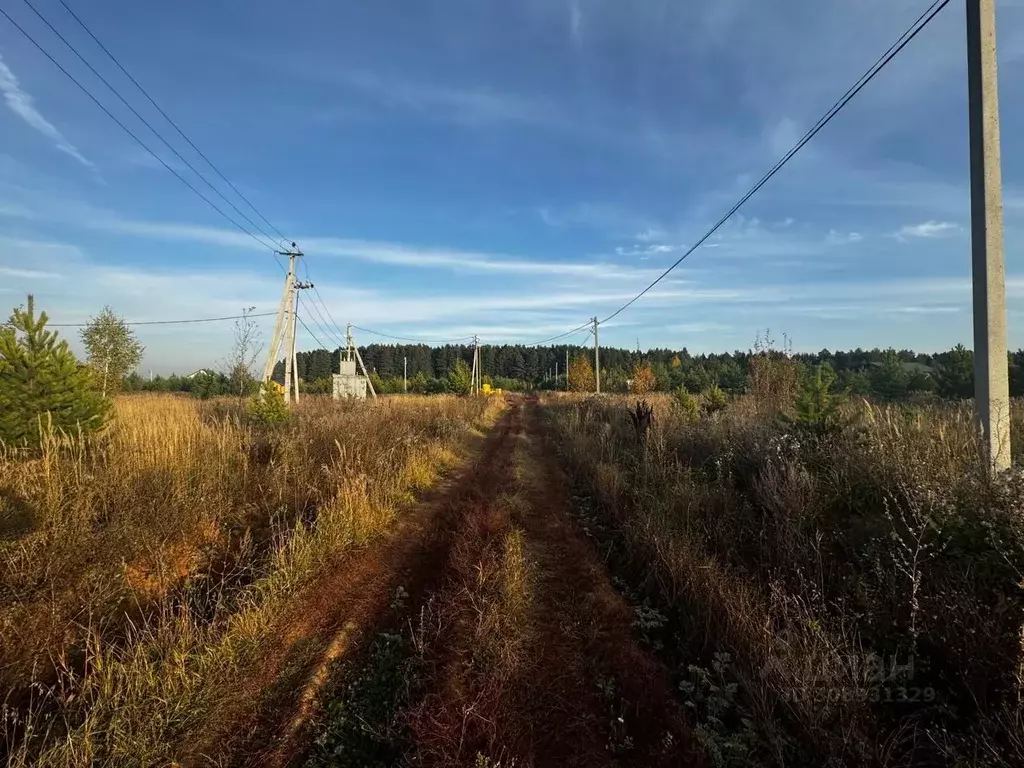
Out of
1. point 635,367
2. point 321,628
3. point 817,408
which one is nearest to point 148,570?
point 321,628

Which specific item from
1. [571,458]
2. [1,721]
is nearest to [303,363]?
[571,458]

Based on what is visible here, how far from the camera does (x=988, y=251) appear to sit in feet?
13.1

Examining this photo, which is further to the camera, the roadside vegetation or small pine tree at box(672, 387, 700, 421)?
small pine tree at box(672, 387, 700, 421)

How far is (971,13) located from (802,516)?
477 cm

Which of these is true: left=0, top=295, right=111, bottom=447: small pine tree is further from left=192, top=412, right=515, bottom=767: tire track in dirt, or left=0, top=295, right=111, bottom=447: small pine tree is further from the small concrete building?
Result: the small concrete building

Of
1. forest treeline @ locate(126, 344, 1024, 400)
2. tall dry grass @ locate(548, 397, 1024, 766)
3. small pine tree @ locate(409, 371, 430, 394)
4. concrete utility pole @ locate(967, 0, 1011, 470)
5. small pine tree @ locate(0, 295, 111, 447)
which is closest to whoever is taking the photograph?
tall dry grass @ locate(548, 397, 1024, 766)

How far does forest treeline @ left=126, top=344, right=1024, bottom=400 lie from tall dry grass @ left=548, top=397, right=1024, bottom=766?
611 centimetres

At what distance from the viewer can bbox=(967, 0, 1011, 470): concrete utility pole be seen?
13.0ft

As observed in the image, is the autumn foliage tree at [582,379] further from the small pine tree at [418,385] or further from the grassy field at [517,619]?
the grassy field at [517,619]

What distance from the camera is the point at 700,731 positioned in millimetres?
2703

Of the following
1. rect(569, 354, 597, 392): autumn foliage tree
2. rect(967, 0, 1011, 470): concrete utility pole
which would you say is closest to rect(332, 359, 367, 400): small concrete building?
rect(569, 354, 597, 392): autumn foliage tree

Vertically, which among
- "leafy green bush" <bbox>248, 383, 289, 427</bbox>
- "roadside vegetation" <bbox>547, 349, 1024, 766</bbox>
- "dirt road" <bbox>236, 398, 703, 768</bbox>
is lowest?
"dirt road" <bbox>236, 398, 703, 768</bbox>

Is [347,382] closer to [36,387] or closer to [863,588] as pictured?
[36,387]

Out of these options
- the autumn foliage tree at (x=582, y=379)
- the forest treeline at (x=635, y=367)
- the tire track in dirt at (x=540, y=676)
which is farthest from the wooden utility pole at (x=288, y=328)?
the autumn foliage tree at (x=582, y=379)
